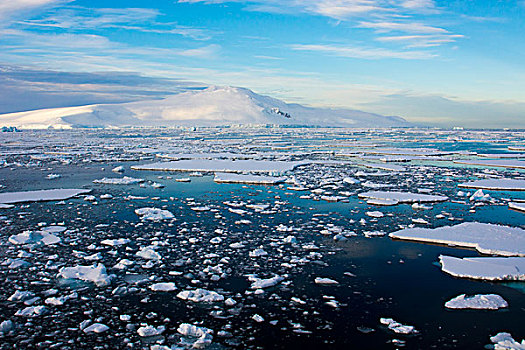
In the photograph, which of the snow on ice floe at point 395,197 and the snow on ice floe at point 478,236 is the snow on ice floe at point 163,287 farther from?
the snow on ice floe at point 395,197

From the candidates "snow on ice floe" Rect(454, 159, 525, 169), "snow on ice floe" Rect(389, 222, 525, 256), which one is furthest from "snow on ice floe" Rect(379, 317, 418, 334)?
"snow on ice floe" Rect(454, 159, 525, 169)

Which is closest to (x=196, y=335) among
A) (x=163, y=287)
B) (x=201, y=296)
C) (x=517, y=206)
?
(x=201, y=296)

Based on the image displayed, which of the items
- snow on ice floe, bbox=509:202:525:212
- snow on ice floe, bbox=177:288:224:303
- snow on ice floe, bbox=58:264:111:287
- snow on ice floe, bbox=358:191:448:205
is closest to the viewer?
snow on ice floe, bbox=177:288:224:303

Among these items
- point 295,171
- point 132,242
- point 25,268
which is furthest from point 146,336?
point 295,171

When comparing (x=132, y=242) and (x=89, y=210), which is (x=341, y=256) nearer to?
(x=132, y=242)

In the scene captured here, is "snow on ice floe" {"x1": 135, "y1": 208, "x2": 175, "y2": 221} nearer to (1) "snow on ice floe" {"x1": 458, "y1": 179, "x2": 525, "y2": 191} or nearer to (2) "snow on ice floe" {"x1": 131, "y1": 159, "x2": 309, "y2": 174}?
(2) "snow on ice floe" {"x1": 131, "y1": 159, "x2": 309, "y2": 174}

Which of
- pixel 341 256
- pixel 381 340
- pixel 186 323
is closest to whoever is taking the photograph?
pixel 381 340
